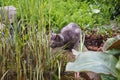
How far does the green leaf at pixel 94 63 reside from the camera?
1.71m

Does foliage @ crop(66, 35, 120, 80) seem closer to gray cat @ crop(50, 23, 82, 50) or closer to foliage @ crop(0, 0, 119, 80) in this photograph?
foliage @ crop(0, 0, 119, 80)

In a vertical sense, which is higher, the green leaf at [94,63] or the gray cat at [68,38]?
the gray cat at [68,38]

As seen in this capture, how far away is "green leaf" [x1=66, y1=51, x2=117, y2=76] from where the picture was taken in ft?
5.60

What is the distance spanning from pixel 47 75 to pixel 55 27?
1188mm

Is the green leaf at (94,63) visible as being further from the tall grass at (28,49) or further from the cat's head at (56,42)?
the cat's head at (56,42)

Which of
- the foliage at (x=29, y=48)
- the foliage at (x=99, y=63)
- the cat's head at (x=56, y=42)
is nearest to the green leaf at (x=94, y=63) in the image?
the foliage at (x=99, y=63)

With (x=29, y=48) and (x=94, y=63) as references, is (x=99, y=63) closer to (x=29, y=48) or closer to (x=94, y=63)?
(x=94, y=63)

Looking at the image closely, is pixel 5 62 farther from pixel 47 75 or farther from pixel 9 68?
pixel 47 75

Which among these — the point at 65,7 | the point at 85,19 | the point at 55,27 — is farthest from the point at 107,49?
the point at 65,7

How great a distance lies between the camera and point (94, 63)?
179 centimetres

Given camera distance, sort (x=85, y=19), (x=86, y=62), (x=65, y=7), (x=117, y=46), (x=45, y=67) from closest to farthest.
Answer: (x=86, y=62) < (x=117, y=46) < (x=45, y=67) < (x=85, y=19) < (x=65, y=7)

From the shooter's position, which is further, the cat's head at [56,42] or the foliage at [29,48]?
the cat's head at [56,42]

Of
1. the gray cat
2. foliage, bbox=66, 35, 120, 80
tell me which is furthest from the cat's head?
foliage, bbox=66, 35, 120, 80

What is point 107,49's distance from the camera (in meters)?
2.00
